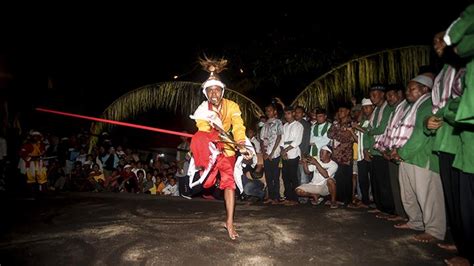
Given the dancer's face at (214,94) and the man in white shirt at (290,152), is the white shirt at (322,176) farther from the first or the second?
the dancer's face at (214,94)

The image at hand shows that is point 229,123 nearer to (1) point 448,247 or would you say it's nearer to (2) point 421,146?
(2) point 421,146

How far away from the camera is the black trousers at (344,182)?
620 cm

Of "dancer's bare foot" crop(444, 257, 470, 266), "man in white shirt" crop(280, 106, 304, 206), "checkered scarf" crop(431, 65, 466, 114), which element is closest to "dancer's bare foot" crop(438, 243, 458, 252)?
"dancer's bare foot" crop(444, 257, 470, 266)

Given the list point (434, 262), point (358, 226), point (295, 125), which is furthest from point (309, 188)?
point (434, 262)

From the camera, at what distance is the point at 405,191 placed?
4.58m

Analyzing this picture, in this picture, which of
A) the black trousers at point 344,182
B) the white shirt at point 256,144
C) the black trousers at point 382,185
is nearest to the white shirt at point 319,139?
the black trousers at point 344,182

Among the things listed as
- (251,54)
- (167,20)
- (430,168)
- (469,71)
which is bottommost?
(430,168)

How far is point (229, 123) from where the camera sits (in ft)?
15.6

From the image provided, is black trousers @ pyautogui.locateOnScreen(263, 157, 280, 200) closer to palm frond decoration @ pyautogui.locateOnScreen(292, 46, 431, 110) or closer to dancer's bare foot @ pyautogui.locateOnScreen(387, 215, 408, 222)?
palm frond decoration @ pyautogui.locateOnScreen(292, 46, 431, 110)

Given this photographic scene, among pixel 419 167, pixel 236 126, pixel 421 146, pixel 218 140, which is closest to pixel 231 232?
pixel 218 140

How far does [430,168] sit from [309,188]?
253 cm

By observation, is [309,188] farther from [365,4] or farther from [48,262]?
[365,4]

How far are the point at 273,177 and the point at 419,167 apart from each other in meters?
3.10

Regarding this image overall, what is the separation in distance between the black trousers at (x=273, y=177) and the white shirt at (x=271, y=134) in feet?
0.53
